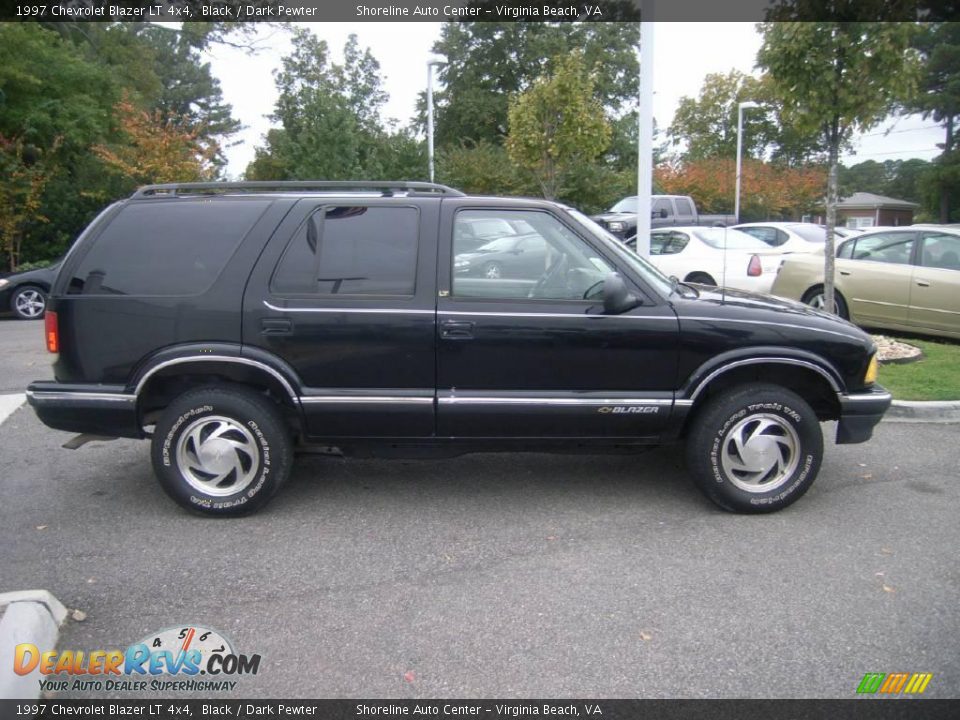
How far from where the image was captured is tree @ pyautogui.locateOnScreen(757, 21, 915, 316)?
8.13 meters

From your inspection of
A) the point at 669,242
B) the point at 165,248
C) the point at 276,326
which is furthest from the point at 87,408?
the point at 669,242

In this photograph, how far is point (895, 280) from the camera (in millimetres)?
9359

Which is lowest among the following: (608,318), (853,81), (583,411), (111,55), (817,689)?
(817,689)

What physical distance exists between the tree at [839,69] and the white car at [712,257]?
3.63m

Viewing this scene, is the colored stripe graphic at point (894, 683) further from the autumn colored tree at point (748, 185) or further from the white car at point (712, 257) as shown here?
the autumn colored tree at point (748, 185)

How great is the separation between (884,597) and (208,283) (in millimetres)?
3804

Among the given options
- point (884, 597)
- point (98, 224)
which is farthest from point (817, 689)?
point (98, 224)

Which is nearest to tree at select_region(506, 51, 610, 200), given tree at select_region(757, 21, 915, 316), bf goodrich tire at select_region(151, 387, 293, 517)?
tree at select_region(757, 21, 915, 316)

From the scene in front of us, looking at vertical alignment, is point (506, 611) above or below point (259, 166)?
below

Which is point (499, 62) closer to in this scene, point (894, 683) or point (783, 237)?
point (783, 237)

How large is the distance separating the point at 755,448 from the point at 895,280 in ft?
20.3

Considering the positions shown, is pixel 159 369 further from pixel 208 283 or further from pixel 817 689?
pixel 817 689

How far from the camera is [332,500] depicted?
4.82 m

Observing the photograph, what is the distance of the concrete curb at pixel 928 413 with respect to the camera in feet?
21.5
